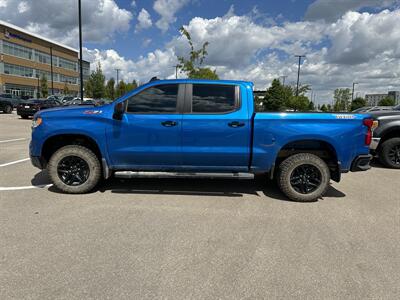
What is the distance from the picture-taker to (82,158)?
4613 millimetres

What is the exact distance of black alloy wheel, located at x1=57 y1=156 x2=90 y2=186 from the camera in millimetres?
4680

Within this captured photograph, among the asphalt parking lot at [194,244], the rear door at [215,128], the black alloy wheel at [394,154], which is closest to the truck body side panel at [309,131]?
the rear door at [215,128]

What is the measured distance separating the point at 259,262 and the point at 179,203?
180 cm

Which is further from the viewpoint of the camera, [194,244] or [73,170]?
[73,170]

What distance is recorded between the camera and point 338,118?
4289 mm

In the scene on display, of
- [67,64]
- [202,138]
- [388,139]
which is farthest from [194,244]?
[67,64]

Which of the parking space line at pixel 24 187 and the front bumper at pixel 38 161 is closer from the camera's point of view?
the front bumper at pixel 38 161

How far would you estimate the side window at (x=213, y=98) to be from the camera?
4430mm

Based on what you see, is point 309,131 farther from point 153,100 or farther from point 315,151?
point 153,100

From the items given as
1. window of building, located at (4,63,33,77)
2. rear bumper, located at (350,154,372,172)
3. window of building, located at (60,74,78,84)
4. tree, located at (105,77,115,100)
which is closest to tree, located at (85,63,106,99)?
tree, located at (105,77,115,100)

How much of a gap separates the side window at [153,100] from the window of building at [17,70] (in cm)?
6170

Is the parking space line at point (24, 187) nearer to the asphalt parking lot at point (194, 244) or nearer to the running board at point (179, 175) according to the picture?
the asphalt parking lot at point (194, 244)

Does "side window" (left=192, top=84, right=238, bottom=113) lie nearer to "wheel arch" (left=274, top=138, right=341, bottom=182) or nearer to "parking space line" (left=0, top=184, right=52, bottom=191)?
"wheel arch" (left=274, top=138, right=341, bottom=182)

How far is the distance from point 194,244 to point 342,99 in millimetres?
62149
